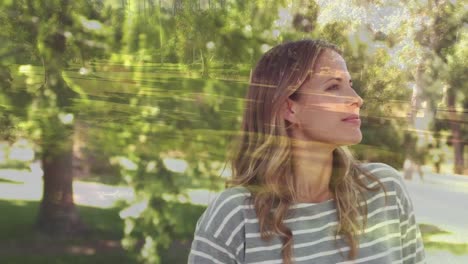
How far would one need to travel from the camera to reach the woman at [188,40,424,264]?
1089mm

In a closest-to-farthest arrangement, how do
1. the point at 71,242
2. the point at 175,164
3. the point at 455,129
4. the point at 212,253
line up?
the point at 212,253
the point at 455,129
the point at 175,164
the point at 71,242

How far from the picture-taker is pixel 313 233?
1.10 m

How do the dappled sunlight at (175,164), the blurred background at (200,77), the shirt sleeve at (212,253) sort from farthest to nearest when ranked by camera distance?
the dappled sunlight at (175,164), the blurred background at (200,77), the shirt sleeve at (212,253)

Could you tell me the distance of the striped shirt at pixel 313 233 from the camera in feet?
3.55

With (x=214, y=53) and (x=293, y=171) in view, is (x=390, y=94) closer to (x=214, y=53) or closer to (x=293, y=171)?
(x=214, y=53)

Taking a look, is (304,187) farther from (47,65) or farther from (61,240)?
(61,240)

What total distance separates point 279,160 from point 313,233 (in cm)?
15

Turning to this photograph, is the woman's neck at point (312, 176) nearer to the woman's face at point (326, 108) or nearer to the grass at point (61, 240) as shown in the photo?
the woman's face at point (326, 108)

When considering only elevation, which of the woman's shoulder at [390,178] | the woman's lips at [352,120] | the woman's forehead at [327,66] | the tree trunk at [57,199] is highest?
the woman's forehead at [327,66]

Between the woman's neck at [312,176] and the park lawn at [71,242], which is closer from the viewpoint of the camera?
the woman's neck at [312,176]

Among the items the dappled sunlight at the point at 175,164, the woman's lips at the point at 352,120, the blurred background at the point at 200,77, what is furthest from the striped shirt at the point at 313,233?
the dappled sunlight at the point at 175,164

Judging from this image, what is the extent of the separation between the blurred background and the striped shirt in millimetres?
613

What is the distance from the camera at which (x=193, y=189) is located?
76.9 inches

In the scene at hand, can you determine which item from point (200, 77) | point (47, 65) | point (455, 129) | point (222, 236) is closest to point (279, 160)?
point (222, 236)
